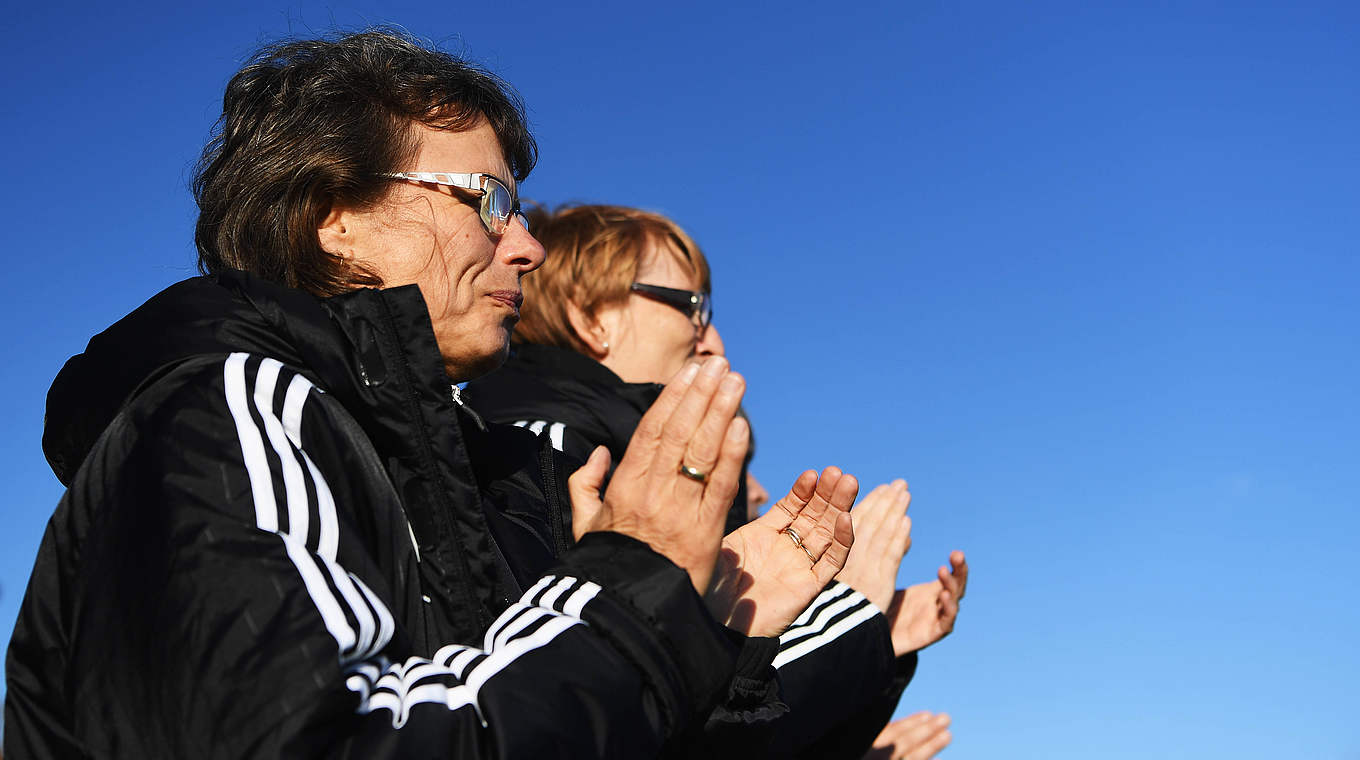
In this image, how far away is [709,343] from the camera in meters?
5.09

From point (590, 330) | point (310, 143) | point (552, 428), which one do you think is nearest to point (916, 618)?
point (552, 428)

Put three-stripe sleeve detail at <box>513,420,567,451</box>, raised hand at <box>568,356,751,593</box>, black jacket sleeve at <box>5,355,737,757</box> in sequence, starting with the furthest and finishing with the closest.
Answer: three-stripe sleeve detail at <box>513,420,567,451</box>
raised hand at <box>568,356,751,593</box>
black jacket sleeve at <box>5,355,737,757</box>

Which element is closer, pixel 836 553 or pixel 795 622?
pixel 836 553

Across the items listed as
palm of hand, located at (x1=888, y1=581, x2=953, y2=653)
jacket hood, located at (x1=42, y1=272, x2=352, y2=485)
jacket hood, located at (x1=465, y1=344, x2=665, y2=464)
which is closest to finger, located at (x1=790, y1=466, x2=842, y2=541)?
jacket hood, located at (x1=42, y1=272, x2=352, y2=485)

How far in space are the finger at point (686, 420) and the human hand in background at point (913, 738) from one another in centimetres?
314

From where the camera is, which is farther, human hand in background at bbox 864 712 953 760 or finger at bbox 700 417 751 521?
human hand in background at bbox 864 712 953 760

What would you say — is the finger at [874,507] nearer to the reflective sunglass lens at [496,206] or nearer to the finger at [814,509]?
the finger at [814,509]

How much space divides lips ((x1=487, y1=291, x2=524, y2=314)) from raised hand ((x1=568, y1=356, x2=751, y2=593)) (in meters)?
0.92

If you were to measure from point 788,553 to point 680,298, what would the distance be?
7.60 ft

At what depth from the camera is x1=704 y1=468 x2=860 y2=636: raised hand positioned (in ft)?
8.00

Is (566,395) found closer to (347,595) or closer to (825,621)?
(825,621)

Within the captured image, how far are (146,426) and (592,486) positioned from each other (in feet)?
2.41

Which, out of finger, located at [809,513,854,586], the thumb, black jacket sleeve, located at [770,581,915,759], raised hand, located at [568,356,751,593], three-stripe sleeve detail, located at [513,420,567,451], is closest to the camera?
raised hand, located at [568,356,751,593]

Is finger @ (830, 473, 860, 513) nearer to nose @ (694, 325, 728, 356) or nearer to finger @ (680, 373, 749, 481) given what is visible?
finger @ (680, 373, 749, 481)
